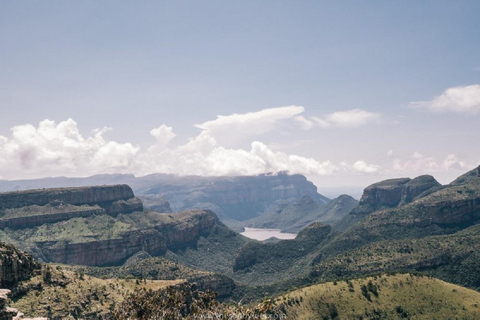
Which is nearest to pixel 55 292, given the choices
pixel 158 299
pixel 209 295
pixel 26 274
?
pixel 26 274

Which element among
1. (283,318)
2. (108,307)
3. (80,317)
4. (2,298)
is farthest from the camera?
(283,318)

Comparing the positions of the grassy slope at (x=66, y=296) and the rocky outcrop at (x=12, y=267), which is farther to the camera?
the grassy slope at (x=66, y=296)

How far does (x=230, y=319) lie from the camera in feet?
249

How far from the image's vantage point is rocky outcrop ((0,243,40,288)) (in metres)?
130

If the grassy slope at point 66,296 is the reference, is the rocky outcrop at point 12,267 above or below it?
above

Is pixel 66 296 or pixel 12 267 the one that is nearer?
pixel 12 267

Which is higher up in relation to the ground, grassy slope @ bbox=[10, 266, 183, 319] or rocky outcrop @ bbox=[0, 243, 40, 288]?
rocky outcrop @ bbox=[0, 243, 40, 288]

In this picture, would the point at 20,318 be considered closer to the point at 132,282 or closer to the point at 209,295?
the point at 209,295

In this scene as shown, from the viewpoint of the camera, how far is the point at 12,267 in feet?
438

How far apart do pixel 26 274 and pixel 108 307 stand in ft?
108

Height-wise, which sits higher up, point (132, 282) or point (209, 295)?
point (209, 295)

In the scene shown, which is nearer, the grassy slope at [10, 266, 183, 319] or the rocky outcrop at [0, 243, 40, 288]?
the rocky outcrop at [0, 243, 40, 288]

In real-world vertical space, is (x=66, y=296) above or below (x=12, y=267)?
below

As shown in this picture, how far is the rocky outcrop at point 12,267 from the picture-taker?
130 metres
